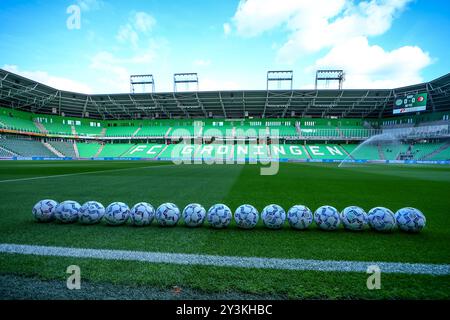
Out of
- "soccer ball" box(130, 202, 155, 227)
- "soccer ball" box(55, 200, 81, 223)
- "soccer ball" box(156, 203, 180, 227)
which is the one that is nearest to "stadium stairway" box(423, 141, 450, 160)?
"soccer ball" box(156, 203, 180, 227)

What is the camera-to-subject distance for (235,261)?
3.28m

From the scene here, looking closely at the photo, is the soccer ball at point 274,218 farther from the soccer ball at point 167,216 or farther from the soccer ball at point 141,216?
the soccer ball at point 141,216

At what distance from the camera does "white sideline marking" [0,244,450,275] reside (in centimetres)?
308

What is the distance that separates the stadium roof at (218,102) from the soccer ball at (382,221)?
47145mm

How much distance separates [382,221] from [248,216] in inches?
109

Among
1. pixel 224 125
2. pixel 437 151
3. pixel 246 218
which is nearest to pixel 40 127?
pixel 224 125

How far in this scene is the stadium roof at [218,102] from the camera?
44487 millimetres

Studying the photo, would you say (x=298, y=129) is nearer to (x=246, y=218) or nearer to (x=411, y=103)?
(x=411, y=103)

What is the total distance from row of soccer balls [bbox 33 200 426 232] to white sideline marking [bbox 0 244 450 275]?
1.35 metres

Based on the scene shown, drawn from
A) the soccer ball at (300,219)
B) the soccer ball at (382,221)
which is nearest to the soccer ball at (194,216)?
the soccer ball at (300,219)
